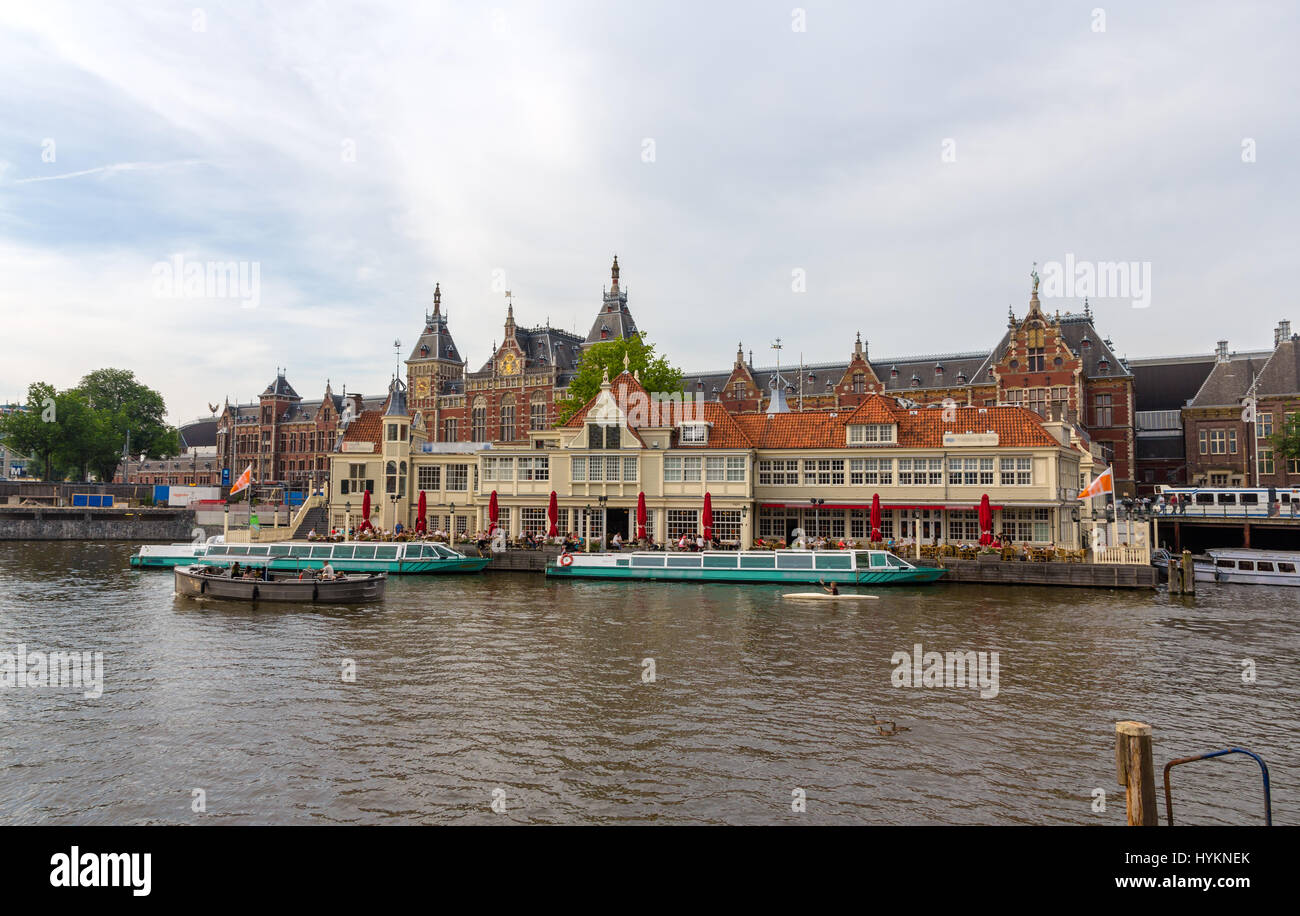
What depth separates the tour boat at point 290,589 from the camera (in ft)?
127

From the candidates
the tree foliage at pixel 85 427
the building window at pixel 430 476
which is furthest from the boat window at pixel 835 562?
the tree foliage at pixel 85 427

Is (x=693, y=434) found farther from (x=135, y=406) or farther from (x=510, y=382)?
(x=135, y=406)

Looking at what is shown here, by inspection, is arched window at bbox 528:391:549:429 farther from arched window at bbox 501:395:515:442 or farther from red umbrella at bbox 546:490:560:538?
red umbrella at bbox 546:490:560:538

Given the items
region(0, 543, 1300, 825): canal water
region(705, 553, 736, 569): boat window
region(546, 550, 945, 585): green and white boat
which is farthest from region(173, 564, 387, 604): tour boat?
region(705, 553, 736, 569): boat window

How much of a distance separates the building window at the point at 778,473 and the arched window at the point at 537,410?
167 ft

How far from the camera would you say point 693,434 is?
59.2 meters

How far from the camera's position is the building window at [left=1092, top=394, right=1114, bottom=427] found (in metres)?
82.2

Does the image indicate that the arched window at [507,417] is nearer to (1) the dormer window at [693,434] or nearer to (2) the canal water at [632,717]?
(1) the dormer window at [693,434]

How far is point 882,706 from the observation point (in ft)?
68.4

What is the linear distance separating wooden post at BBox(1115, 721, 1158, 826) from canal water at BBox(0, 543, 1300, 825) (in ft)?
12.2

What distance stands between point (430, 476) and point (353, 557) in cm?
1536

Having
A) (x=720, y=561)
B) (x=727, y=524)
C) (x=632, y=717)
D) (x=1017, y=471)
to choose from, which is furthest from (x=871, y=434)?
(x=632, y=717)
